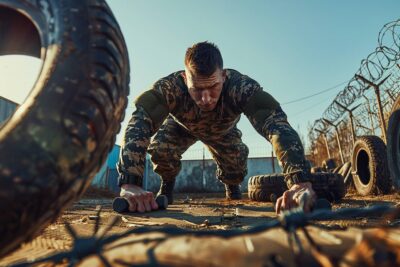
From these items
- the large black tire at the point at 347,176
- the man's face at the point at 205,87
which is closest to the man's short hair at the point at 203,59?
the man's face at the point at 205,87

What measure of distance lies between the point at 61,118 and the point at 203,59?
6.27 feet

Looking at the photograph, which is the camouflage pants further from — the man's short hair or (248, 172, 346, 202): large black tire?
the man's short hair

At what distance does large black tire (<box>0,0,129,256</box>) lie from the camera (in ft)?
2.45

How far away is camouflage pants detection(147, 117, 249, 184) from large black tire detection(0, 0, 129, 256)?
2846 millimetres

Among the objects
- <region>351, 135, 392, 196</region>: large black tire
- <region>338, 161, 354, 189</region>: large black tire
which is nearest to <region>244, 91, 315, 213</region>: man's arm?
<region>351, 135, 392, 196</region>: large black tire

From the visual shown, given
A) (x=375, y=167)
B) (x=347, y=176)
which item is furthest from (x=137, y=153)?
(x=347, y=176)

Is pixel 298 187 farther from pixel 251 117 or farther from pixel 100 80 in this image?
pixel 100 80

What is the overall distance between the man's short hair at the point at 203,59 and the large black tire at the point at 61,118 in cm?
154

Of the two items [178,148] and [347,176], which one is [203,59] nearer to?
[178,148]

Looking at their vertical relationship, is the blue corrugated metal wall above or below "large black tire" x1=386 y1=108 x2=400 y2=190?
above

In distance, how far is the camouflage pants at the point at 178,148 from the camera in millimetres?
3916

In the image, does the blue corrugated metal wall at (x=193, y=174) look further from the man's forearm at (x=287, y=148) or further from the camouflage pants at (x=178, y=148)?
the man's forearm at (x=287, y=148)

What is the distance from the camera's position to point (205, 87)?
8.77 ft

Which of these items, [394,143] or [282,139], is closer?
[282,139]
